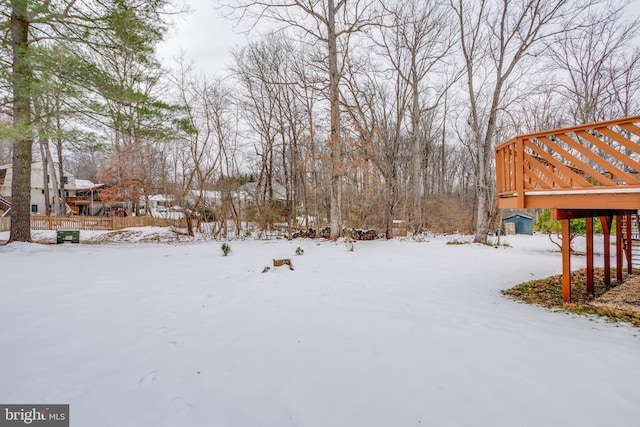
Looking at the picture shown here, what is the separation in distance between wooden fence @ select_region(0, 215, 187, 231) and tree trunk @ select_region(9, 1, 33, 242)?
6027 millimetres

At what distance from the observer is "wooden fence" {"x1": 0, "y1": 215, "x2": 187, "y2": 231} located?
14.5 m

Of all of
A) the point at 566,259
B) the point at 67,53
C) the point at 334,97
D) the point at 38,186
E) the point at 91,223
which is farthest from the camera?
the point at 38,186

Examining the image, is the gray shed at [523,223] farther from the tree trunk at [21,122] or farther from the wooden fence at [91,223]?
the tree trunk at [21,122]

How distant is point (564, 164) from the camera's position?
3.86 meters

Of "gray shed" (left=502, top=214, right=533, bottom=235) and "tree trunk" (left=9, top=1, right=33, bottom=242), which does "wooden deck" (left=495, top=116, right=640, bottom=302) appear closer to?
"tree trunk" (left=9, top=1, right=33, bottom=242)

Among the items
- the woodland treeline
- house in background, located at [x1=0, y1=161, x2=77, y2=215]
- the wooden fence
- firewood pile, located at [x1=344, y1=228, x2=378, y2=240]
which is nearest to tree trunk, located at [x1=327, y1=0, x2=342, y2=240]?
the woodland treeline

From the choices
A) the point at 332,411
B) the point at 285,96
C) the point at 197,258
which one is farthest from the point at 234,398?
the point at 285,96

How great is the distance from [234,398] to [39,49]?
25.1 feet

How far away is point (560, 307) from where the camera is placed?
3598 millimetres

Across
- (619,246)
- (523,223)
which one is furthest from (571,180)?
(523,223)

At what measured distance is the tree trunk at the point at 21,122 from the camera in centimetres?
590

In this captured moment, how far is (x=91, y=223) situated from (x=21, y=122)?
1149 centimetres

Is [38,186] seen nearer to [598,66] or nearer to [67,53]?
[67,53]

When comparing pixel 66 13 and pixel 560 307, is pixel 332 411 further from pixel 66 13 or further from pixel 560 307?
pixel 66 13
